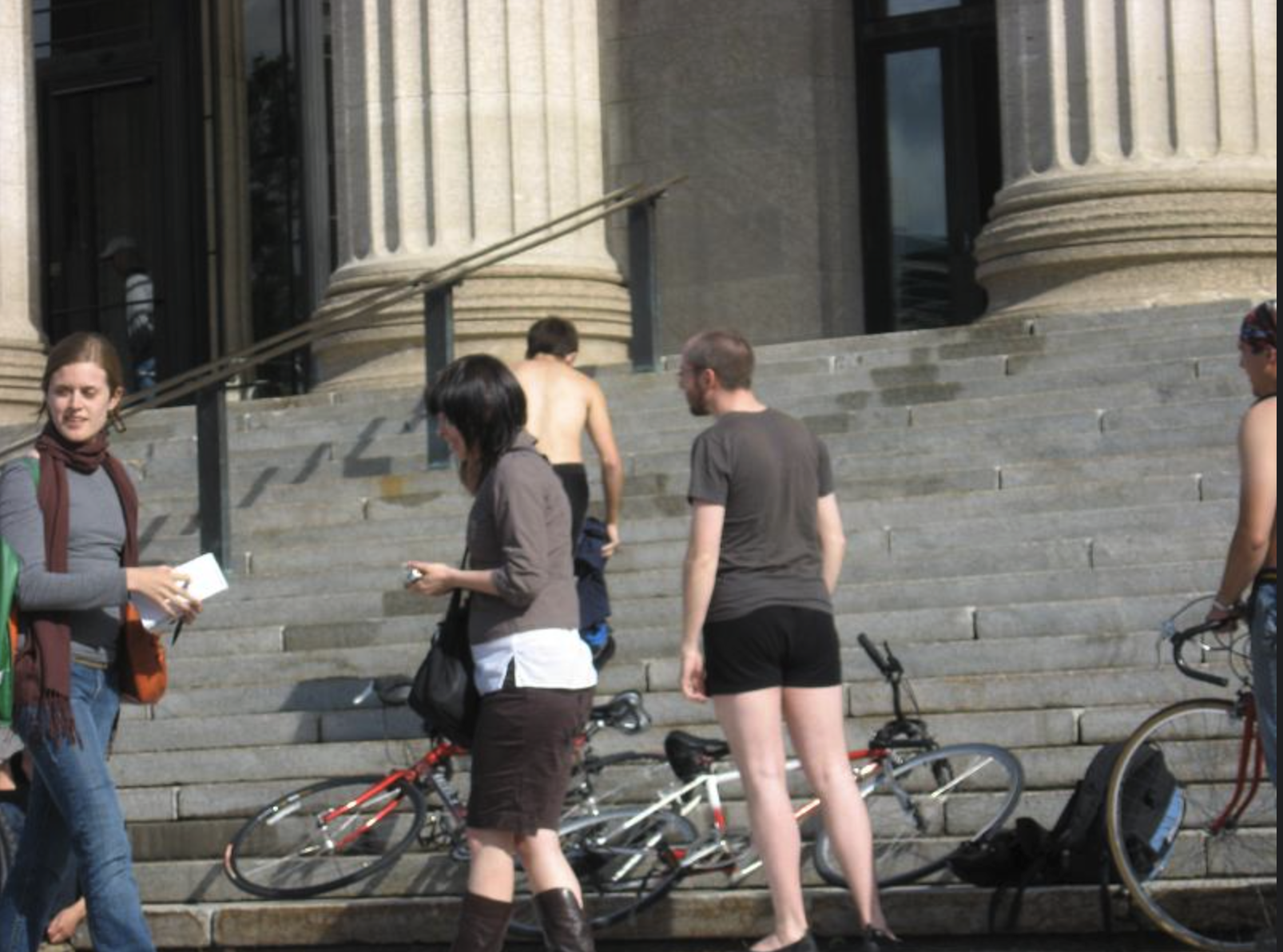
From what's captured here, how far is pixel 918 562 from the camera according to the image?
11414mm

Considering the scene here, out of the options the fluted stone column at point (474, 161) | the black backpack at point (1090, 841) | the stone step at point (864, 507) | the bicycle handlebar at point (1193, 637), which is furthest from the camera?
the fluted stone column at point (474, 161)

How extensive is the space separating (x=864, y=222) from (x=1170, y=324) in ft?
21.6

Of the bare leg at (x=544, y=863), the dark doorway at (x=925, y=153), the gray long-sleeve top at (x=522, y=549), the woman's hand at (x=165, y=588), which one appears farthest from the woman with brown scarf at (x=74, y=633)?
the dark doorway at (x=925, y=153)

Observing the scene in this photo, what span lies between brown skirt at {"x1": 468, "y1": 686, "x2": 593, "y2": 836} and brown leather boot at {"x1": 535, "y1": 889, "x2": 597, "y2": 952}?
170mm

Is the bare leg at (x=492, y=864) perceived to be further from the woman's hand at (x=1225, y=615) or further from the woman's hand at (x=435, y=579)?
the woman's hand at (x=1225, y=615)

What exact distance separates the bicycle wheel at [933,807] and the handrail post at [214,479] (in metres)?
4.84

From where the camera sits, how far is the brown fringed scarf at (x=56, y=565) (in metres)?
6.88

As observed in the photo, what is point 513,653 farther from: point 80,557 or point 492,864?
point 80,557

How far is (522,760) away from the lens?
6.98 meters

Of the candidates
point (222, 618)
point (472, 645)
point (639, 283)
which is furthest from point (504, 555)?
point (639, 283)

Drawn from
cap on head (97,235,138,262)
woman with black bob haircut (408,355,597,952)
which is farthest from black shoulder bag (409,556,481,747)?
cap on head (97,235,138,262)

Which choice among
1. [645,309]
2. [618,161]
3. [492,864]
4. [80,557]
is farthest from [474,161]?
[492,864]

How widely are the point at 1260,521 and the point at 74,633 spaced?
117 inches

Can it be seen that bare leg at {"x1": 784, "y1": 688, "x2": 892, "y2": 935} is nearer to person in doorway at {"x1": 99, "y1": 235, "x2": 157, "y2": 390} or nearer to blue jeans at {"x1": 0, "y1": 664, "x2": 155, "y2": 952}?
blue jeans at {"x1": 0, "y1": 664, "x2": 155, "y2": 952}
